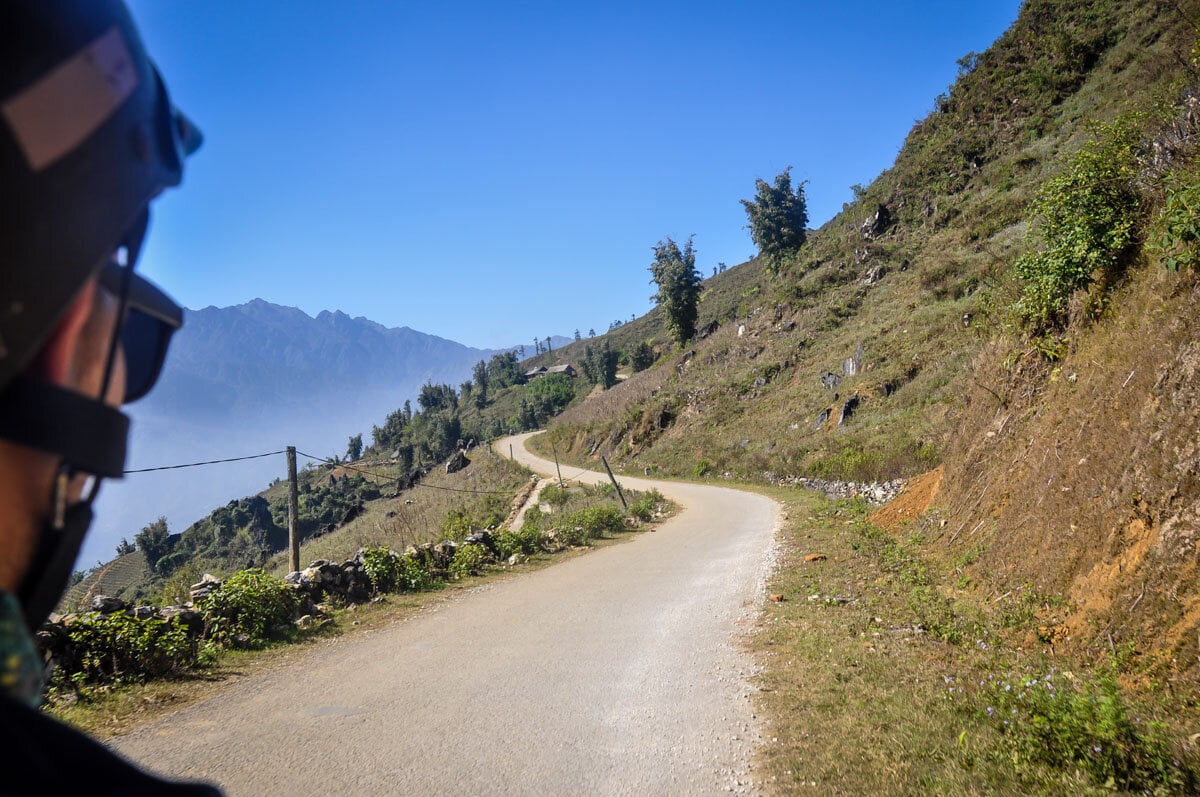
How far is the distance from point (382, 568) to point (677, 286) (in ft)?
167

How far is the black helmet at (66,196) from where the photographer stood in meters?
0.71

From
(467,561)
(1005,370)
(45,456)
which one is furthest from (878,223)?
(45,456)

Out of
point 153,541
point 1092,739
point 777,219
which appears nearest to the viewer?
point 1092,739

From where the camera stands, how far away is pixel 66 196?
0.77 metres

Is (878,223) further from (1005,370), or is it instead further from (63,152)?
(63,152)

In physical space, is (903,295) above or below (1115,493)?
above

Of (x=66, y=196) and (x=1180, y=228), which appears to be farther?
(x=1180, y=228)

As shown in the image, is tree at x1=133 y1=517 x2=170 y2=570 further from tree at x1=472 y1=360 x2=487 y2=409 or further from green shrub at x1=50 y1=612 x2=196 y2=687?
tree at x1=472 y1=360 x2=487 y2=409

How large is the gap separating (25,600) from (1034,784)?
4.86 meters

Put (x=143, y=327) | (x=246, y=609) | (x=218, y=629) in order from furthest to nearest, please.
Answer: (x=246, y=609)
(x=218, y=629)
(x=143, y=327)

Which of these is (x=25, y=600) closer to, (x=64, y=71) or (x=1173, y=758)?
(x=64, y=71)

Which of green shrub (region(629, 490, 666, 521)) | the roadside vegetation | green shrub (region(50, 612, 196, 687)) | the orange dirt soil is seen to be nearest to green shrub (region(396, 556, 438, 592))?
the roadside vegetation

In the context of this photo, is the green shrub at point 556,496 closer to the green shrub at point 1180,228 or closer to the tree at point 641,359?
the green shrub at point 1180,228

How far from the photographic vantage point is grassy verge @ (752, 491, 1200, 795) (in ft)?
12.5
